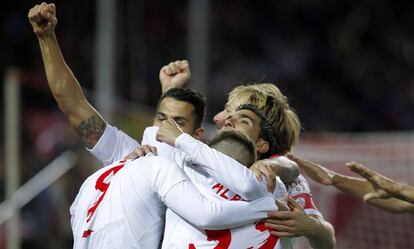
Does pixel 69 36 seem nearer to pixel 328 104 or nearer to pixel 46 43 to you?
pixel 328 104

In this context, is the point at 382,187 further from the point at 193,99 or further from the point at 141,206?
the point at 141,206

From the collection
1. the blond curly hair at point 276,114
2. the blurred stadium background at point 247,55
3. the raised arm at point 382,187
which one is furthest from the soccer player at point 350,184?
the blurred stadium background at point 247,55

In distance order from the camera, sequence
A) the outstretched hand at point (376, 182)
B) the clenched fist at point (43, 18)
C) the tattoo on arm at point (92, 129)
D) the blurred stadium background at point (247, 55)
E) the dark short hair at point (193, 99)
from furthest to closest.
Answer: the blurred stadium background at point (247, 55), the tattoo on arm at point (92, 129), the dark short hair at point (193, 99), the clenched fist at point (43, 18), the outstretched hand at point (376, 182)

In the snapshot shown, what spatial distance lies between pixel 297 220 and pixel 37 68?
10749 millimetres

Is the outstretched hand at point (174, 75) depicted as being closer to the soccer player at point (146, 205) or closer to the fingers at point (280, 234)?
the soccer player at point (146, 205)

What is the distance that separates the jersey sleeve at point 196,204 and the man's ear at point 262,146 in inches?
21.9

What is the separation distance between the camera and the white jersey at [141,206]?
14.2 feet

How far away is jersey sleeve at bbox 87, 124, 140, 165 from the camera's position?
5156 mm

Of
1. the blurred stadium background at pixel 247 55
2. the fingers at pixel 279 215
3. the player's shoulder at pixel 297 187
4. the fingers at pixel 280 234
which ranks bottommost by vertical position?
the blurred stadium background at pixel 247 55

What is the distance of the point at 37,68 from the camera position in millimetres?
14883

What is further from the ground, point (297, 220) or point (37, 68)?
point (297, 220)

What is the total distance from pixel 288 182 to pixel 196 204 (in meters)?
0.85

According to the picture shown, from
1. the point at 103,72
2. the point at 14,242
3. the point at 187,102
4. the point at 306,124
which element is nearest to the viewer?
the point at 187,102

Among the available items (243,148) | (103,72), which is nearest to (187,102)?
(243,148)
